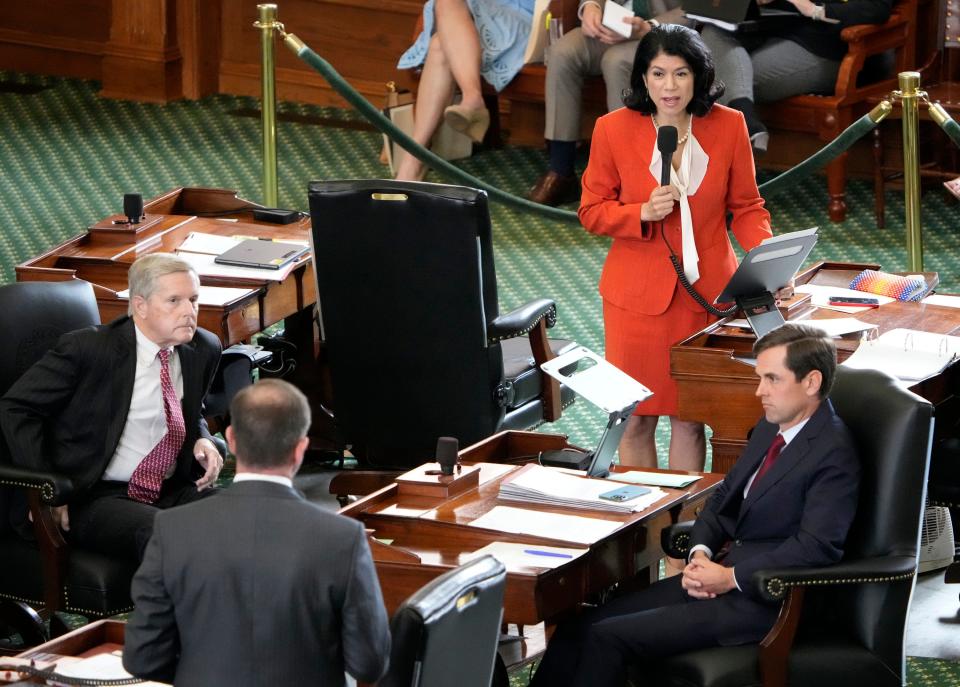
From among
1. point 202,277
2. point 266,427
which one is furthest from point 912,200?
point 266,427

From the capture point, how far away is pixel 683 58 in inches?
184

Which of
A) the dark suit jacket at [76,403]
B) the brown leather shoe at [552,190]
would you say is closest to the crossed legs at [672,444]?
the dark suit jacket at [76,403]

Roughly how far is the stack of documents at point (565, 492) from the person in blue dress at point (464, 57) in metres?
4.55

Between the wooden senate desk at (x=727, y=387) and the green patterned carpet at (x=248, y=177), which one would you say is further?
the green patterned carpet at (x=248, y=177)

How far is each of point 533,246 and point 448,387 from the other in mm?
2987

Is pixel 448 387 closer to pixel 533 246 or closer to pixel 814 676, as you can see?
pixel 814 676

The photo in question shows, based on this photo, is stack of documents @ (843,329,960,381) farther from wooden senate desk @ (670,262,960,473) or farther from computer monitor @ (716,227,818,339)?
computer monitor @ (716,227,818,339)

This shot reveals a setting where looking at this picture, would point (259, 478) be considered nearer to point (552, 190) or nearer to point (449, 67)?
point (552, 190)

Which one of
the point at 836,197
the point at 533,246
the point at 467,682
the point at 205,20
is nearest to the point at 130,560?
the point at 467,682

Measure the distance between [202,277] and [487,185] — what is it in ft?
6.17

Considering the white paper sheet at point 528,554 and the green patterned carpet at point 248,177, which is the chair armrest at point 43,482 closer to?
the white paper sheet at point 528,554

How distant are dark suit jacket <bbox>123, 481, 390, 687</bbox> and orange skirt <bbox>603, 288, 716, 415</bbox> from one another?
209 centimetres

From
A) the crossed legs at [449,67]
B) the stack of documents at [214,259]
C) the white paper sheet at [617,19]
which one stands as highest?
the white paper sheet at [617,19]

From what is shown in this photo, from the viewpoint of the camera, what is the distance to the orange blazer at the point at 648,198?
482cm
